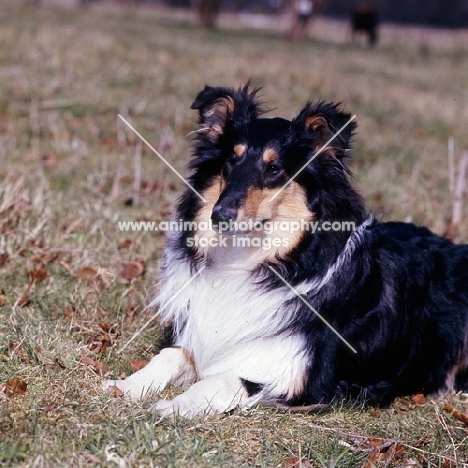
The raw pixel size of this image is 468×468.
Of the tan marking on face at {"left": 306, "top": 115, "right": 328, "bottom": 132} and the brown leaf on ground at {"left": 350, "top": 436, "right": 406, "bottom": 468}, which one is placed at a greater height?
the tan marking on face at {"left": 306, "top": 115, "right": 328, "bottom": 132}

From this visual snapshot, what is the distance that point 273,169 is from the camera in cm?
378

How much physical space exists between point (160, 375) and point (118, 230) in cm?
242

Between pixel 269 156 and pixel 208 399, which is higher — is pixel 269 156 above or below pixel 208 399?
above

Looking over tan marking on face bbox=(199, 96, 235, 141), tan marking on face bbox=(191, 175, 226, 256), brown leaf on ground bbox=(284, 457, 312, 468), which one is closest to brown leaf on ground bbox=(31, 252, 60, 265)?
tan marking on face bbox=(191, 175, 226, 256)

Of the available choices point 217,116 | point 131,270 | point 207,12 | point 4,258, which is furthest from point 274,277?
point 207,12

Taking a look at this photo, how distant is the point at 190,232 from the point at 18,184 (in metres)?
2.39

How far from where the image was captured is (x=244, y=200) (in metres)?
3.61

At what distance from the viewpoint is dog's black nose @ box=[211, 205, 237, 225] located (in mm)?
3512

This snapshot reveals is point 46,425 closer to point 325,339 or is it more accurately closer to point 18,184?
point 325,339

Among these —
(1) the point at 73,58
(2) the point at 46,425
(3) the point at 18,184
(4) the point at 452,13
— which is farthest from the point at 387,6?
(2) the point at 46,425

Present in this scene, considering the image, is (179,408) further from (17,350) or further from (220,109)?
(220,109)

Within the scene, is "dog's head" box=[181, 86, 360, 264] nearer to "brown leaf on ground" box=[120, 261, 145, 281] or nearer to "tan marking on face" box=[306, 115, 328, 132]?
"tan marking on face" box=[306, 115, 328, 132]

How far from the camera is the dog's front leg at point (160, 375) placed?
371 centimetres

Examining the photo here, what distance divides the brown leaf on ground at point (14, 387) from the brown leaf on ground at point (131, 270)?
1.71 metres
